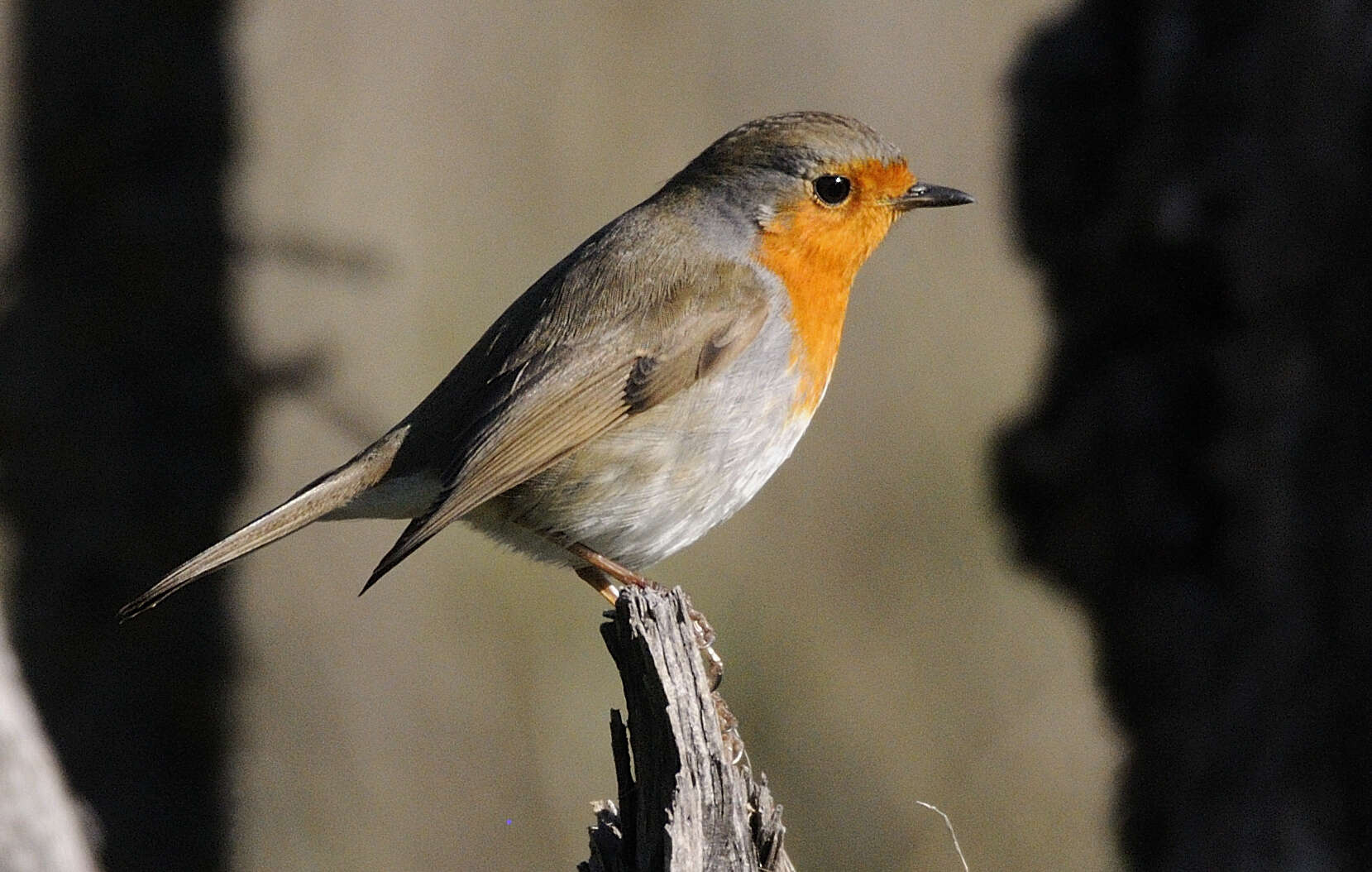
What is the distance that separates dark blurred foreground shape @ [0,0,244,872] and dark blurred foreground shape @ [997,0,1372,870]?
10.0 feet

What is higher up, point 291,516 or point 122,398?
point 122,398

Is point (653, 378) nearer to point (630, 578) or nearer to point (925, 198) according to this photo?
point (630, 578)

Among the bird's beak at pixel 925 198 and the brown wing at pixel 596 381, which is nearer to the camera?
the brown wing at pixel 596 381

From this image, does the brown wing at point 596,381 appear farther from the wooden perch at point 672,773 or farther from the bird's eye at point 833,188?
the wooden perch at point 672,773

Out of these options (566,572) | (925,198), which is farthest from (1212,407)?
(566,572)

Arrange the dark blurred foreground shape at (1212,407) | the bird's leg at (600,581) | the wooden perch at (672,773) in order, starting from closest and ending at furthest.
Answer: the wooden perch at (672,773), the bird's leg at (600,581), the dark blurred foreground shape at (1212,407)

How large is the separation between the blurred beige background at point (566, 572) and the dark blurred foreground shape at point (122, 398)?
0.17 meters

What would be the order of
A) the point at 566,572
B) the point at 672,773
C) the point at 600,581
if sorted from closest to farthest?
the point at 672,773 < the point at 600,581 < the point at 566,572

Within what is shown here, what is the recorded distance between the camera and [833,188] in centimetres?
385

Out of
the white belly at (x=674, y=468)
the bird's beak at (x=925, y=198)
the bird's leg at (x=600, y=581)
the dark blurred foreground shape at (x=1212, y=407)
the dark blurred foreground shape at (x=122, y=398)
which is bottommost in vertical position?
the dark blurred foreground shape at (x=1212, y=407)

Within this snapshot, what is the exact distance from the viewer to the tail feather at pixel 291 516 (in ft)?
11.2

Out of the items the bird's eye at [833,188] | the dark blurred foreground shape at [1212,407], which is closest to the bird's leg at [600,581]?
the bird's eye at [833,188]

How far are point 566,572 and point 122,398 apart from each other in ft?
5.96

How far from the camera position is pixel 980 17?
5.80 meters
